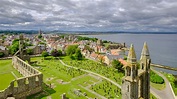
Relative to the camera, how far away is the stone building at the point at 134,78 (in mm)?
12984

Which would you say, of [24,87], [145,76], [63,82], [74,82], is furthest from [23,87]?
[145,76]

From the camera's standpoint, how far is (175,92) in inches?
1459

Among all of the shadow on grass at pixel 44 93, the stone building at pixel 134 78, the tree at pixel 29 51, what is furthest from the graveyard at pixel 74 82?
the tree at pixel 29 51

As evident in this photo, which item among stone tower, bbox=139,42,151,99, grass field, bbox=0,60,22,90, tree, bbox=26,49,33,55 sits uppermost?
stone tower, bbox=139,42,151,99

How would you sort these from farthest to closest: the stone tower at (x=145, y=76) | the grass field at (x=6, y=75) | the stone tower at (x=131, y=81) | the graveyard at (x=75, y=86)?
the grass field at (x=6, y=75) → the graveyard at (x=75, y=86) → the stone tower at (x=145, y=76) → the stone tower at (x=131, y=81)

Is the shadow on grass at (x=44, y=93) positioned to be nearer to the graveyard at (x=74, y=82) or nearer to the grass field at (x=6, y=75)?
the graveyard at (x=74, y=82)

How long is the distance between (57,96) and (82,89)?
6356 mm

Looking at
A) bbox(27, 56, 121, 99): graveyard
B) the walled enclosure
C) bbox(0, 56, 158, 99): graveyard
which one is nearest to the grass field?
bbox(0, 56, 158, 99): graveyard

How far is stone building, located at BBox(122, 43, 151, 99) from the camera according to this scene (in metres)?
13.0

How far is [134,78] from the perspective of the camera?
1300 centimetres

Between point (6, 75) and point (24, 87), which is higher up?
point (24, 87)

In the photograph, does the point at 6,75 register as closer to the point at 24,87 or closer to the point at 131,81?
the point at 24,87

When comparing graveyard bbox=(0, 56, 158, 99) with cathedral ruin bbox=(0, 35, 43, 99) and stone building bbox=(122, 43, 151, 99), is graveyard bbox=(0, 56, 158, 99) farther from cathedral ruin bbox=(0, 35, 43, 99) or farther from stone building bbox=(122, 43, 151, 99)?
stone building bbox=(122, 43, 151, 99)

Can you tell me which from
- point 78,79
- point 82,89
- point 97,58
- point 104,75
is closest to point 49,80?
point 78,79
